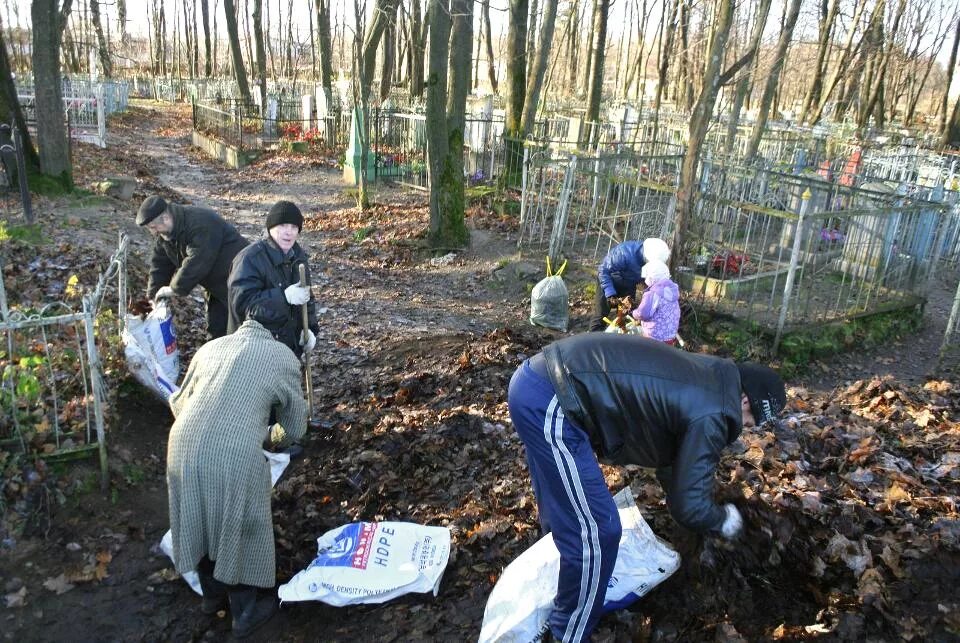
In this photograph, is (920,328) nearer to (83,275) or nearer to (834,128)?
(83,275)

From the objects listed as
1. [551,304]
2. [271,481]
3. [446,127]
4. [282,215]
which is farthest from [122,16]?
[271,481]

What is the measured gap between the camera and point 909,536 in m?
3.35

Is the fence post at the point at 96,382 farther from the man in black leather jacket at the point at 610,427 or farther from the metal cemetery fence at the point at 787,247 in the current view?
the metal cemetery fence at the point at 787,247

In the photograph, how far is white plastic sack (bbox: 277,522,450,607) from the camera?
3.43 metres

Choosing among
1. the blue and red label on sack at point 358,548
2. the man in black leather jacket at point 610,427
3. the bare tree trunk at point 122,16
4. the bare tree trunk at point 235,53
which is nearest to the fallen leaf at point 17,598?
the blue and red label on sack at point 358,548

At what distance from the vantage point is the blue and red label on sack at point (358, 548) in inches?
140

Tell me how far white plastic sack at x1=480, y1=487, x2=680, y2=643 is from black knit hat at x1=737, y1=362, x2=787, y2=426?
0.91 m

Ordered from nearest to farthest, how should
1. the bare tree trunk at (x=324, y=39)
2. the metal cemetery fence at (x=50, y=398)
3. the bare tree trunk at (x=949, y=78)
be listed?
the metal cemetery fence at (x=50, y=398), the bare tree trunk at (x=324, y=39), the bare tree trunk at (x=949, y=78)

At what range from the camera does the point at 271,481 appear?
12.0ft

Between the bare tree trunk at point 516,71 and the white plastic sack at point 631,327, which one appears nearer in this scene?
the white plastic sack at point 631,327

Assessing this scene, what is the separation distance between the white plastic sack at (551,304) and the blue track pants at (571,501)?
486 cm

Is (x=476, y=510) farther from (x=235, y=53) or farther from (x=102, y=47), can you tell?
(x=102, y=47)

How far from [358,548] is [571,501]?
140 centimetres

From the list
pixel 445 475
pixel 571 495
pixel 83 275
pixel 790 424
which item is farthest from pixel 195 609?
pixel 83 275
